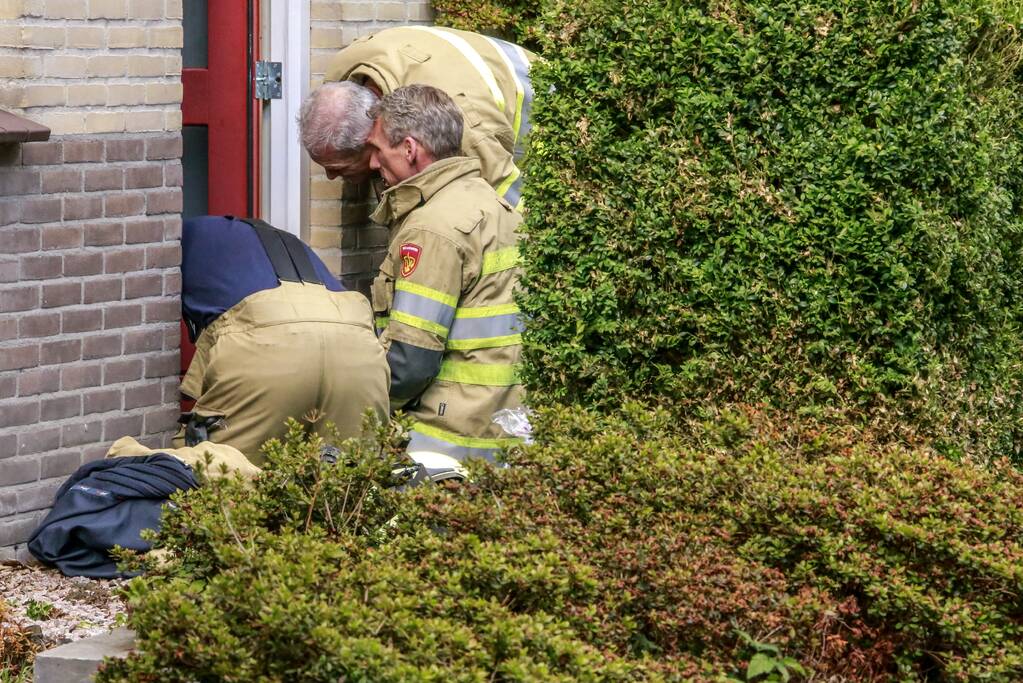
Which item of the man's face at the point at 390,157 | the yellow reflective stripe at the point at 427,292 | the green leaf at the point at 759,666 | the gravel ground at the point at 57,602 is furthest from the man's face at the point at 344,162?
the green leaf at the point at 759,666

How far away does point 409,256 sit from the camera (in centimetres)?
530

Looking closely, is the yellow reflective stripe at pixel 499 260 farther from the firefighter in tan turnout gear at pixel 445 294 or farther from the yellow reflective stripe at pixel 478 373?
the yellow reflective stripe at pixel 478 373

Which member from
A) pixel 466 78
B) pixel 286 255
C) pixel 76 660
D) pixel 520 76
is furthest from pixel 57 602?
pixel 520 76

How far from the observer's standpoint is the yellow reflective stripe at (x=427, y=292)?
5254mm

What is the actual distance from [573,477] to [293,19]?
141 inches

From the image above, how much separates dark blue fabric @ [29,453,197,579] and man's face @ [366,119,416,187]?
5.35 ft

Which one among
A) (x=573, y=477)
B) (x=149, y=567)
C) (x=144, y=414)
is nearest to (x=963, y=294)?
(x=573, y=477)

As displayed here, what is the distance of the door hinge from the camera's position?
6305 millimetres

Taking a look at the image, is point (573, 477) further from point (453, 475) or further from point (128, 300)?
point (128, 300)

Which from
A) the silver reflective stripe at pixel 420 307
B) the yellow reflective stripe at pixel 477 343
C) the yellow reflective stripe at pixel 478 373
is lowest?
the yellow reflective stripe at pixel 478 373

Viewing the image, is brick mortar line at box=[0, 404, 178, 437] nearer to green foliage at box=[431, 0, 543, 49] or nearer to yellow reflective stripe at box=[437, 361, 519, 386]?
yellow reflective stripe at box=[437, 361, 519, 386]

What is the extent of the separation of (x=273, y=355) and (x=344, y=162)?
1.24 meters

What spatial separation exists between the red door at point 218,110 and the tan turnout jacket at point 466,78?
1.39ft

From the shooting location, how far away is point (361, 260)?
6715 mm
